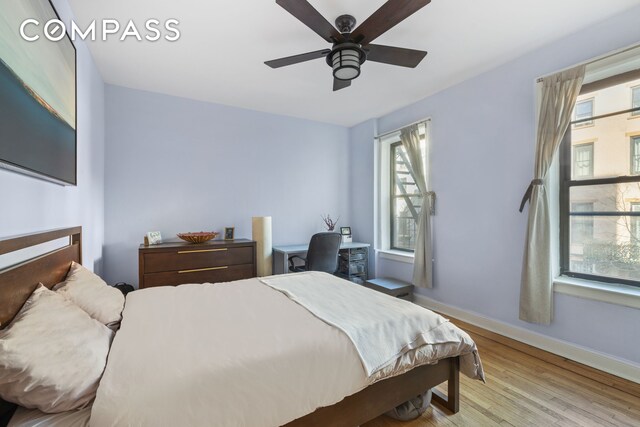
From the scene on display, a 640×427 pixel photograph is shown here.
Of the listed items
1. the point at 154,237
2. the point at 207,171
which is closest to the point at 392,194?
the point at 207,171

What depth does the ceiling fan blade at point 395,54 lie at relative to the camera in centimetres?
196

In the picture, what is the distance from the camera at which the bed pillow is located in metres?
0.83

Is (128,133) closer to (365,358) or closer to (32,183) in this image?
(32,183)

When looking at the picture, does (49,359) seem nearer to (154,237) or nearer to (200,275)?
(200,275)

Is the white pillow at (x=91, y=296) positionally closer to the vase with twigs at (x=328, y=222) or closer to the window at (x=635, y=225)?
the vase with twigs at (x=328, y=222)

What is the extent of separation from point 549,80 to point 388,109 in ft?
6.13

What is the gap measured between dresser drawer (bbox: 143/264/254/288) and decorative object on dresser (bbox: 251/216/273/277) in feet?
0.53

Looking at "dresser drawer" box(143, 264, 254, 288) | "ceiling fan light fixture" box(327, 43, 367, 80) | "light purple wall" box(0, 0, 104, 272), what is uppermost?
"ceiling fan light fixture" box(327, 43, 367, 80)

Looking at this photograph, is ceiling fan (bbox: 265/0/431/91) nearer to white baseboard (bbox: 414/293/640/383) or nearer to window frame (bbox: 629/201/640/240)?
window frame (bbox: 629/201/640/240)

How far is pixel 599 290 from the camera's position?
2.16 m

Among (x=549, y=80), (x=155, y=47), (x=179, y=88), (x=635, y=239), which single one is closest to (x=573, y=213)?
(x=635, y=239)

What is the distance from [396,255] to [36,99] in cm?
372

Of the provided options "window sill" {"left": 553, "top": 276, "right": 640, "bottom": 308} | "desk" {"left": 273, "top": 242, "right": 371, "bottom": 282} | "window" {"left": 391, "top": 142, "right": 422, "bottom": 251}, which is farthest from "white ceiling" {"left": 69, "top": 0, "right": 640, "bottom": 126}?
"window sill" {"left": 553, "top": 276, "right": 640, "bottom": 308}

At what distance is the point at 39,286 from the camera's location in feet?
4.28
